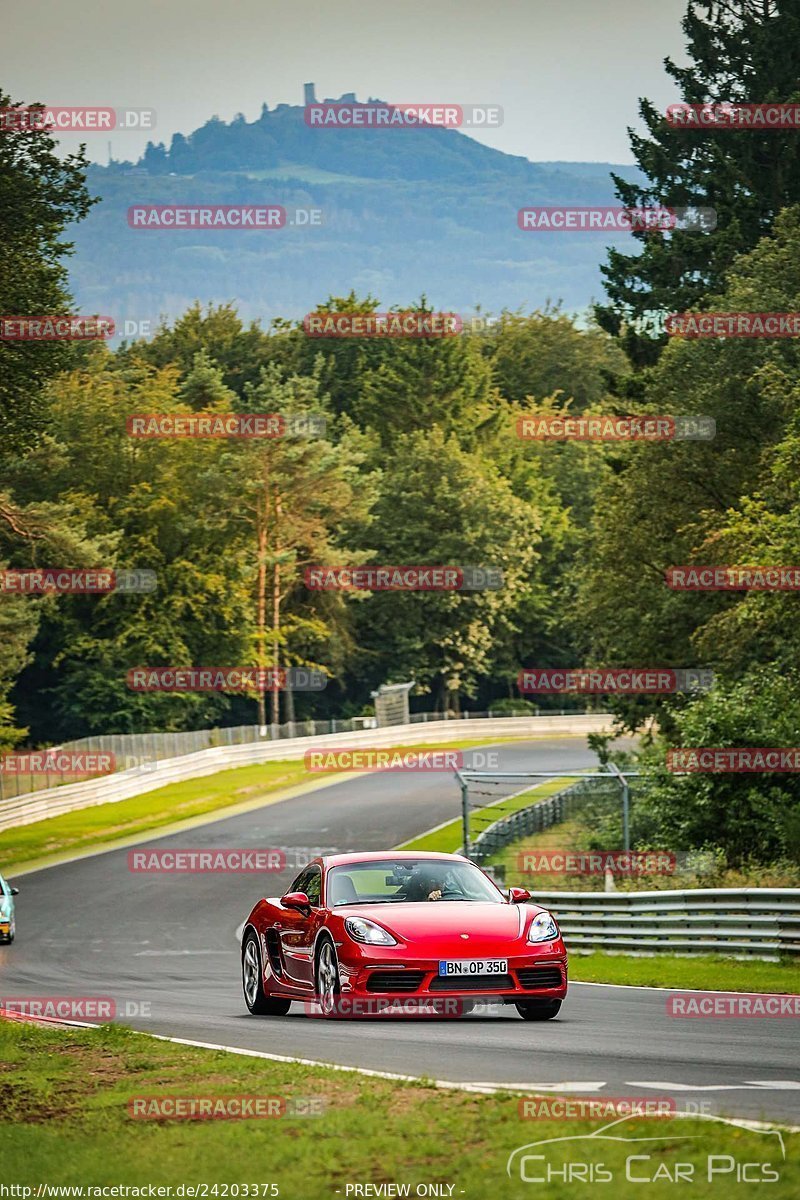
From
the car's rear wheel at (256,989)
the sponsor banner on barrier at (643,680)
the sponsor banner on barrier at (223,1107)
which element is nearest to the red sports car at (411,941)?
the car's rear wheel at (256,989)

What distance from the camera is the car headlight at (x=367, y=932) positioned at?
14.0m

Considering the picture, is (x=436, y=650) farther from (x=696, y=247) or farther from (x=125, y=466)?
(x=696, y=247)

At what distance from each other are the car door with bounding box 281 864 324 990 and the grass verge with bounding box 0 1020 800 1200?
4.32 m

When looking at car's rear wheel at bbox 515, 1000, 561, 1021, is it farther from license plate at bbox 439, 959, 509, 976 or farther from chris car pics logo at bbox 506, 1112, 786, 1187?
chris car pics logo at bbox 506, 1112, 786, 1187

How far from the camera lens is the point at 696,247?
54156 millimetres

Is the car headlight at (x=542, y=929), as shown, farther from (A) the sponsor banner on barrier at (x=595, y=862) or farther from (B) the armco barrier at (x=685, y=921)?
(A) the sponsor banner on barrier at (x=595, y=862)

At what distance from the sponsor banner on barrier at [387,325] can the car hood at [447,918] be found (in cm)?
9621

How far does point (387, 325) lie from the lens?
384 ft

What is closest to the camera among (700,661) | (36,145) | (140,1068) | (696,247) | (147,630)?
(140,1068)

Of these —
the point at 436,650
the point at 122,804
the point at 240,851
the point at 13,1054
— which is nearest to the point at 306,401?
the point at 436,650

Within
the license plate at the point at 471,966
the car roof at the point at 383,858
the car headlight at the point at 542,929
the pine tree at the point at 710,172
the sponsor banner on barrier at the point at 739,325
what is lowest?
the license plate at the point at 471,966

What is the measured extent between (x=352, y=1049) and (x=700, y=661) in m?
34.8

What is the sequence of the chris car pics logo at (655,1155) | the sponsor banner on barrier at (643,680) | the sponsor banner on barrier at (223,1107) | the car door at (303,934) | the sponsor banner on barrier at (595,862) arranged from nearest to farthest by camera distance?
the chris car pics logo at (655,1155)
the sponsor banner on barrier at (223,1107)
the car door at (303,934)
the sponsor banner on barrier at (595,862)
the sponsor banner on barrier at (643,680)

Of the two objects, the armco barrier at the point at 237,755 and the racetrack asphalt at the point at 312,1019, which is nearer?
the racetrack asphalt at the point at 312,1019
